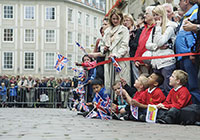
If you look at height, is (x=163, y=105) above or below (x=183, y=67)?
below

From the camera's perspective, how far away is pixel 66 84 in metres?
25.4

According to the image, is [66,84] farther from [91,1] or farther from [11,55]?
[91,1]

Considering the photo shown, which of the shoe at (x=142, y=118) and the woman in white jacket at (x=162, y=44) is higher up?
the woman in white jacket at (x=162, y=44)

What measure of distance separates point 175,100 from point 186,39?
1.17m

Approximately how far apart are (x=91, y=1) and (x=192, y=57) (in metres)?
58.0

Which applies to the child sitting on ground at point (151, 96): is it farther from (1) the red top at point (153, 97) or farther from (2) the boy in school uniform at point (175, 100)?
(2) the boy in school uniform at point (175, 100)

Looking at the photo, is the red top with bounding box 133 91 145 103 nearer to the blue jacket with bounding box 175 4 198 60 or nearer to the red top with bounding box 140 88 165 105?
the red top with bounding box 140 88 165 105

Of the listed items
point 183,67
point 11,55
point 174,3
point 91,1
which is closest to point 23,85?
point 174,3

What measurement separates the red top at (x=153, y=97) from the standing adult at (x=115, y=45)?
854mm

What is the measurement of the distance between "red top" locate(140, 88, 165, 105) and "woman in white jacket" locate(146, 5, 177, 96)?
0.26 meters

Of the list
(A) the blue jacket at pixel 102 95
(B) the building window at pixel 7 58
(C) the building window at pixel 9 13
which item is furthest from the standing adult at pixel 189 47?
(C) the building window at pixel 9 13

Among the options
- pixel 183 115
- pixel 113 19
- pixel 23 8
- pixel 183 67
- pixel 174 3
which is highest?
pixel 23 8

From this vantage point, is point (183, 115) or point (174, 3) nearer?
point (183, 115)

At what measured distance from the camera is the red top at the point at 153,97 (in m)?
8.62
